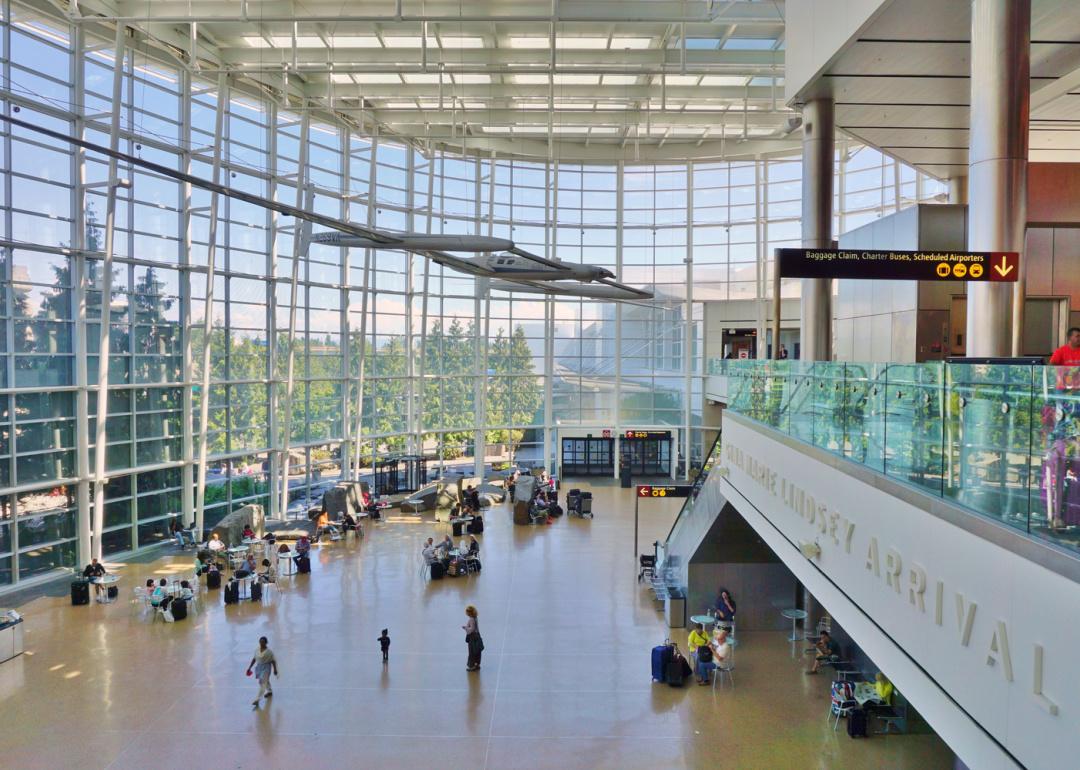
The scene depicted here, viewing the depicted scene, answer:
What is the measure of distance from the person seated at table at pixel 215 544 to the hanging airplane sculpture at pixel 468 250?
8.20 m

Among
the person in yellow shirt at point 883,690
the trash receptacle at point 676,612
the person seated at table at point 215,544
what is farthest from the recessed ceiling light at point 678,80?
the person in yellow shirt at point 883,690

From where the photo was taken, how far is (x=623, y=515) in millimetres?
25500

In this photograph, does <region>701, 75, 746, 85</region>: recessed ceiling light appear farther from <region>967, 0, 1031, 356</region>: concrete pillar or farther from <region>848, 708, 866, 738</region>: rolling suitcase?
<region>848, 708, 866, 738</region>: rolling suitcase

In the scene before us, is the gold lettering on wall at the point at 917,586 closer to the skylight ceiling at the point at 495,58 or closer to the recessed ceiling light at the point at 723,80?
the skylight ceiling at the point at 495,58

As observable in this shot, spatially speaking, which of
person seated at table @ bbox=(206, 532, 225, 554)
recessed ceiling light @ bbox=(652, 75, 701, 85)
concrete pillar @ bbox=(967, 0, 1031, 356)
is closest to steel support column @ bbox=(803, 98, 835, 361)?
concrete pillar @ bbox=(967, 0, 1031, 356)

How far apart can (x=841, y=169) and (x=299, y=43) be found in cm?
2074

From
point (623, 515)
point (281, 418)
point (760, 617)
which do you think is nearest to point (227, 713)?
point (760, 617)

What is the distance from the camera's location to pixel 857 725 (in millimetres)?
10016

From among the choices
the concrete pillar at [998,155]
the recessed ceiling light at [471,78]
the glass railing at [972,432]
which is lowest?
the glass railing at [972,432]

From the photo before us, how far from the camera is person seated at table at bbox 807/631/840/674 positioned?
40.7 feet

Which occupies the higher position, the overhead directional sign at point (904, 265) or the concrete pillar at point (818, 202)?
the concrete pillar at point (818, 202)

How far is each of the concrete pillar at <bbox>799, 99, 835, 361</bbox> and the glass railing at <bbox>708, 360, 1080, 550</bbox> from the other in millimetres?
6100

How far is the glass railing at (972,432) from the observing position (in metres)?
3.96

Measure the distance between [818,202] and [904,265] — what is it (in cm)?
654
